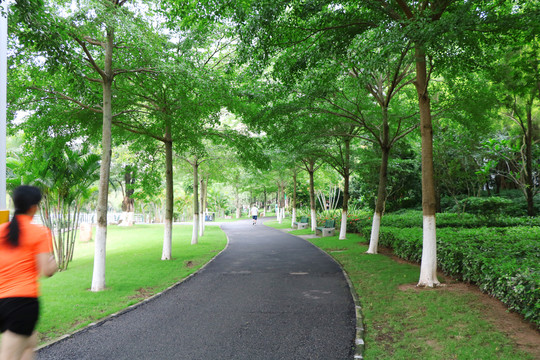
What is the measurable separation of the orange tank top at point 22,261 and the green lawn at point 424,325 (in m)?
3.76

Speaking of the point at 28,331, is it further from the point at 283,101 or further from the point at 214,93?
the point at 283,101

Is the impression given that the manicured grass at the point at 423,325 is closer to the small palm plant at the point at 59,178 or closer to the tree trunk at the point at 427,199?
the tree trunk at the point at 427,199

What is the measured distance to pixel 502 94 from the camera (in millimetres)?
10766

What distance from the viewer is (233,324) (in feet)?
17.5

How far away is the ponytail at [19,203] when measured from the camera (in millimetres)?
2777

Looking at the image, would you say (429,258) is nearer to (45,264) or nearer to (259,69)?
(259,69)

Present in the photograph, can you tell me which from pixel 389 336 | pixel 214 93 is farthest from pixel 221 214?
pixel 389 336

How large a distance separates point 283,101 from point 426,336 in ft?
27.8

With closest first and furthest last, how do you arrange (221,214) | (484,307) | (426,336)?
1. (426,336)
2. (484,307)
3. (221,214)

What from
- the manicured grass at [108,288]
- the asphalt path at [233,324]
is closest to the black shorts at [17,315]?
the asphalt path at [233,324]

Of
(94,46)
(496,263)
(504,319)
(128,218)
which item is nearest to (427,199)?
(496,263)

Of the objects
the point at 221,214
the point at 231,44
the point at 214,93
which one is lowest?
the point at 221,214

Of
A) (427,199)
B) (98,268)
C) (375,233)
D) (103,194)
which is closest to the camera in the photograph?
(427,199)

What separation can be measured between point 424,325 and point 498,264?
1.91m
